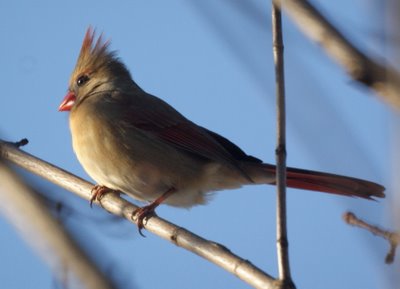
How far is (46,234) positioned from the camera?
1312mm

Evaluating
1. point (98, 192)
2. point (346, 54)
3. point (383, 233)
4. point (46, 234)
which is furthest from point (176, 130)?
point (346, 54)

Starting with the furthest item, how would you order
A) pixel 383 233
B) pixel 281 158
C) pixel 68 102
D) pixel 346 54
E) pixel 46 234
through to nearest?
pixel 68 102 → pixel 281 158 → pixel 383 233 → pixel 46 234 → pixel 346 54

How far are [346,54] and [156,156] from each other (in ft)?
9.83

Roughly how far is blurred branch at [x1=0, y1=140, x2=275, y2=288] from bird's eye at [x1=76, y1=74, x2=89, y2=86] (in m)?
1.39

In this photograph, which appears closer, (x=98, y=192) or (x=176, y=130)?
(x=98, y=192)

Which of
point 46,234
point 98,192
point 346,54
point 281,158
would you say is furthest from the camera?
point 98,192

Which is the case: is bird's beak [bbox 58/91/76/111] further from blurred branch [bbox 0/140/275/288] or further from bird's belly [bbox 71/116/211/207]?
blurred branch [bbox 0/140/275/288]

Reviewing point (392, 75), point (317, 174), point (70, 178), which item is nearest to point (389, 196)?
point (392, 75)

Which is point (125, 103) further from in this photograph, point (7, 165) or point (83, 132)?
point (7, 165)

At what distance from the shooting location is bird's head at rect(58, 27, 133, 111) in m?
4.68

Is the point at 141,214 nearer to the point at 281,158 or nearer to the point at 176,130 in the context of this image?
the point at 176,130

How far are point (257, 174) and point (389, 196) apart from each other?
113 inches

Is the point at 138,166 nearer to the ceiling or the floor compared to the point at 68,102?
nearer to the floor

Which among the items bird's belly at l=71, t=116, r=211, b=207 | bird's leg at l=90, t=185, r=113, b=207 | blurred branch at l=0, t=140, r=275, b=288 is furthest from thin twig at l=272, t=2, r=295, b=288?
bird's belly at l=71, t=116, r=211, b=207
